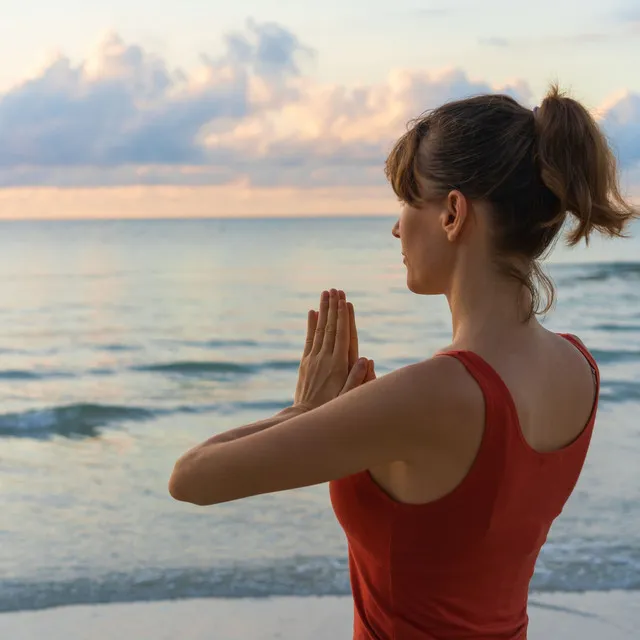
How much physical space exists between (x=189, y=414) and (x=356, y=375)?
26.2ft

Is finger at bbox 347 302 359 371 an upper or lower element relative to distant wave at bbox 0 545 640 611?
upper

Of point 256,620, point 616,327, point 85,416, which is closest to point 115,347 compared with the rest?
point 85,416

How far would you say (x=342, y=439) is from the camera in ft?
3.90

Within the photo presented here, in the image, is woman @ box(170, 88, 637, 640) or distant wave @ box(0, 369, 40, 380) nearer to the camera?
woman @ box(170, 88, 637, 640)

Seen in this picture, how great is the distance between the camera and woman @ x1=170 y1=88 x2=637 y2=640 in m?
1.20

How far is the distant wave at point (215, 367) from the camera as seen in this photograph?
11664mm

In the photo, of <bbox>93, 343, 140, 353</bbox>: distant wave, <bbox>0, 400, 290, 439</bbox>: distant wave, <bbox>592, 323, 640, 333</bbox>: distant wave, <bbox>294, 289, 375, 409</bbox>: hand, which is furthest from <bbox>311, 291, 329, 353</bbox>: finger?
<bbox>592, 323, 640, 333</bbox>: distant wave

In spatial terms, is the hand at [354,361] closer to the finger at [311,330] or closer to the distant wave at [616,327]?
the finger at [311,330]

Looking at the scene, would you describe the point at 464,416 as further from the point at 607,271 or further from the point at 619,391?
the point at 607,271

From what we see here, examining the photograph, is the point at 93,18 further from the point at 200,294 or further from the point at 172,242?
the point at 200,294

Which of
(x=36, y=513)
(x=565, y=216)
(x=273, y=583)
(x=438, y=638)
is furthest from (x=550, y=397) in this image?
(x=36, y=513)

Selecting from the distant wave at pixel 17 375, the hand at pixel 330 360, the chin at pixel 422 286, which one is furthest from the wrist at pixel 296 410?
the distant wave at pixel 17 375

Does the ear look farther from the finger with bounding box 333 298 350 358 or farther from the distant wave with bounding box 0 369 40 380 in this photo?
the distant wave with bounding box 0 369 40 380

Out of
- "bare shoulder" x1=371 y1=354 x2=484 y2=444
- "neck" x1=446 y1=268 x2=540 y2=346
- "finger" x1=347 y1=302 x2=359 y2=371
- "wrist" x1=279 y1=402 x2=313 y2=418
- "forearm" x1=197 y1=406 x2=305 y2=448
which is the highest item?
"neck" x1=446 y1=268 x2=540 y2=346
